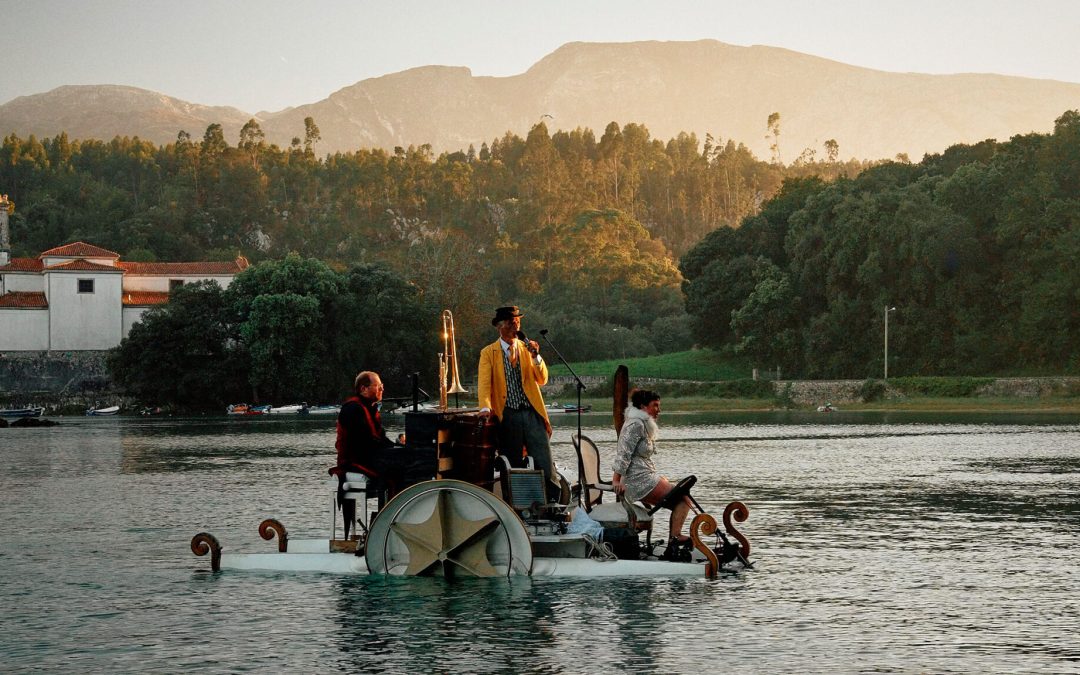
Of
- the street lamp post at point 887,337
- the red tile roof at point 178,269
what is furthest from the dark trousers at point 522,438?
the red tile roof at point 178,269

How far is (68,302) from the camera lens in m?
118

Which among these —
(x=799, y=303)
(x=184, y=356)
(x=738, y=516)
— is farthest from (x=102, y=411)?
(x=738, y=516)

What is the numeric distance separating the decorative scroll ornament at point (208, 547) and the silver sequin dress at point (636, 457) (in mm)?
5718

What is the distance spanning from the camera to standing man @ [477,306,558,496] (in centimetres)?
1738

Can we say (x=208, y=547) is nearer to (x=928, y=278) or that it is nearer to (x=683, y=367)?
(x=928, y=278)

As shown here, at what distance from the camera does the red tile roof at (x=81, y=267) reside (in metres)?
118

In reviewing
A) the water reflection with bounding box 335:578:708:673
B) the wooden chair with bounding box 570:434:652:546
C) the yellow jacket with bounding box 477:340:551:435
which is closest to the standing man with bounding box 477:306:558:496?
the yellow jacket with bounding box 477:340:551:435

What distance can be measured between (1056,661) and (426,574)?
298 inches

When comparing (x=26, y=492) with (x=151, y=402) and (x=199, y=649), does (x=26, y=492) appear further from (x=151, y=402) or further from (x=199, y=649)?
(x=151, y=402)

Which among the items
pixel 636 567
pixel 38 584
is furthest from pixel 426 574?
pixel 38 584

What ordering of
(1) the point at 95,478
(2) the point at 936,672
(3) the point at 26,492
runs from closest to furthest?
(2) the point at 936,672 < (3) the point at 26,492 < (1) the point at 95,478

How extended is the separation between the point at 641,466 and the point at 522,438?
1581 mm

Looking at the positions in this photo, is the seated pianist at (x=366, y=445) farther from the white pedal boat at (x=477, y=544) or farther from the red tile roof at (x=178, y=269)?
the red tile roof at (x=178, y=269)

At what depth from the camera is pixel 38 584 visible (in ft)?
61.8
